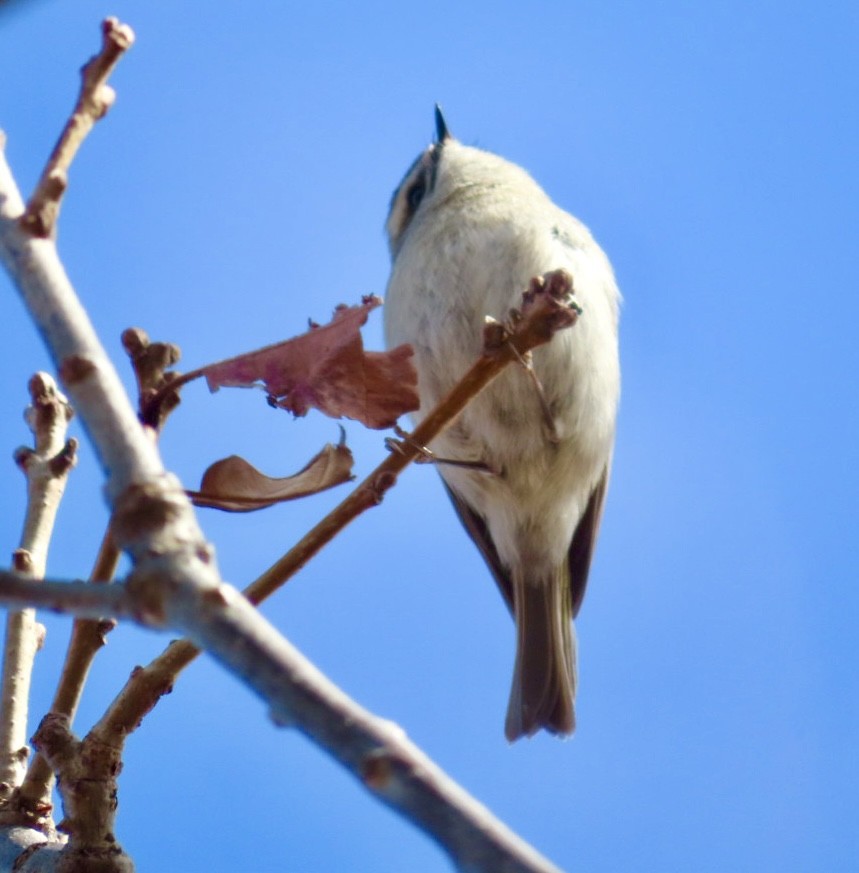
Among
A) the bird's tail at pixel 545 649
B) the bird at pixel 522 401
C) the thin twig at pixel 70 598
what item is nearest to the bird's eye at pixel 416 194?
the bird at pixel 522 401

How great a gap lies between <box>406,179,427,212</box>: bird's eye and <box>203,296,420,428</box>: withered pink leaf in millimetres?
2264

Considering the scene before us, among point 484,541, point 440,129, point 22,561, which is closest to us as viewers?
point 22,561

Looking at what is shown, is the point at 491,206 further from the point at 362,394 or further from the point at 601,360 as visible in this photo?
the point at 362,394

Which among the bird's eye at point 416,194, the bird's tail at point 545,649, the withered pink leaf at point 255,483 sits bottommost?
the withered pink leaf at point 255,483

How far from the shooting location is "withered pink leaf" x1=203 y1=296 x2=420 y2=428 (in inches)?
51.4

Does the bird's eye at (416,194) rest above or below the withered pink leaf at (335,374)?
above

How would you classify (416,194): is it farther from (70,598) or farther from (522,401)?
(70,598)

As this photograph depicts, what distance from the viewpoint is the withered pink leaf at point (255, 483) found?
4.08ft

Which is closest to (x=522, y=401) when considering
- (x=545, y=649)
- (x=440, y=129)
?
(x=545, y=649)

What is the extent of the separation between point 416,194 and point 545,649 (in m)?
1.37

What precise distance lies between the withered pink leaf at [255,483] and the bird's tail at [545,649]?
→ 198cm

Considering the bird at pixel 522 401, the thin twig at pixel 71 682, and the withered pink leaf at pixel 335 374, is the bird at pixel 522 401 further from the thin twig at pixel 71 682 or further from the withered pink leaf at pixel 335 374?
the thin twig at pixel 71 682

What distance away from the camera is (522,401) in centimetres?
283

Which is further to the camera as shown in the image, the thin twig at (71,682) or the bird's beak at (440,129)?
the bird's beak at (440,129)
